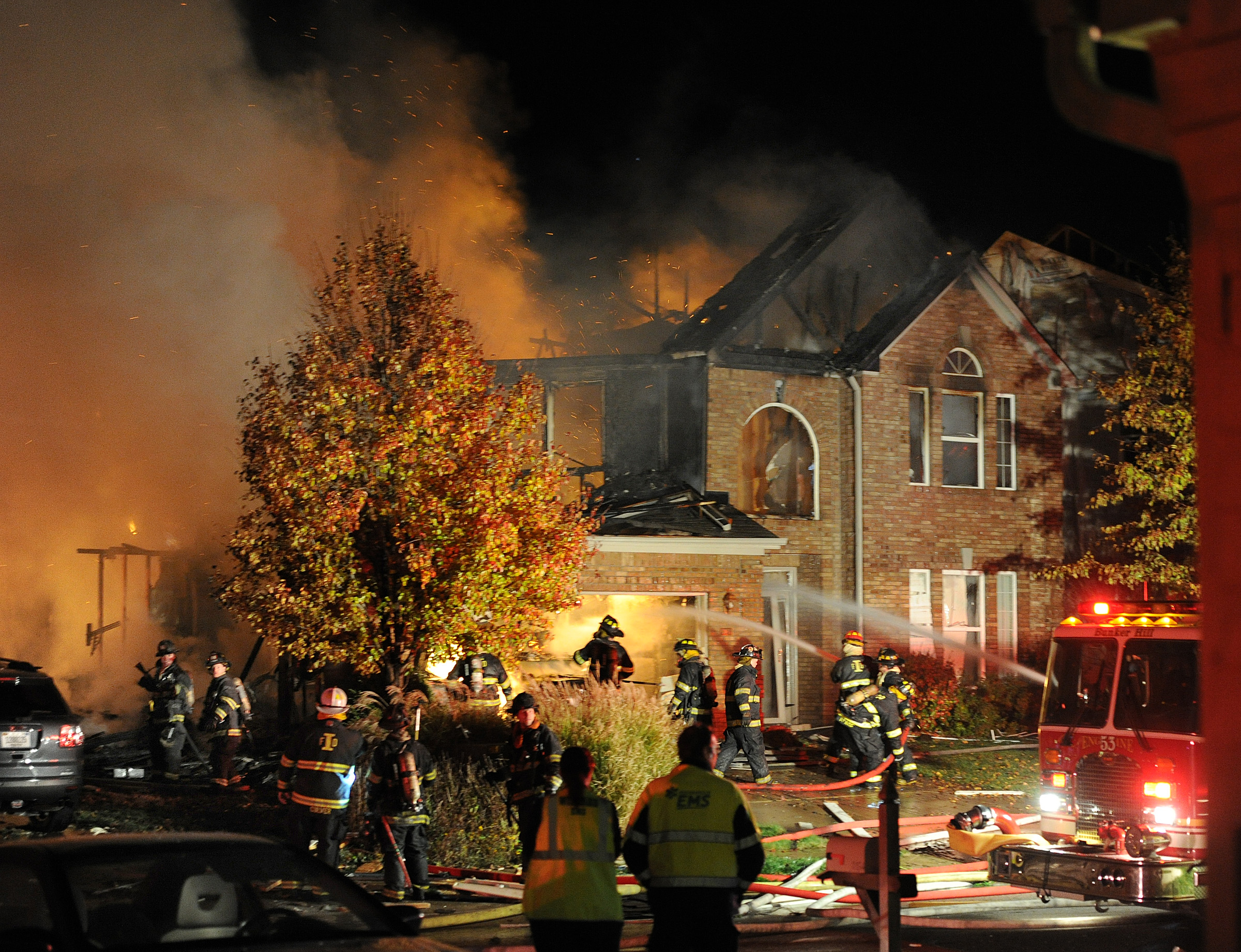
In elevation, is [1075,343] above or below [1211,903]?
above

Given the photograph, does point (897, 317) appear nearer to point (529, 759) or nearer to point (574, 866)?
point (529, 759)

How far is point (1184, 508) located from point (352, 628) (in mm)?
12488

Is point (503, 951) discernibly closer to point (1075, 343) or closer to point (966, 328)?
point (966, 328)

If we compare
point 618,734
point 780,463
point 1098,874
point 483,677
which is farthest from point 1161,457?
point 1098,874

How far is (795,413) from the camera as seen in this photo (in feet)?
61.6

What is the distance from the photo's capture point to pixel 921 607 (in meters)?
19.4

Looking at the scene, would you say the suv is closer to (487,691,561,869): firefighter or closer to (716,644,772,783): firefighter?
(487,691,561,869): firefighter

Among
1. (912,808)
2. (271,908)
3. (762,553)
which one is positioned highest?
(762,553)

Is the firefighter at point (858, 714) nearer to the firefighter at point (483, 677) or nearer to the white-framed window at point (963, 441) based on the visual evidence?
the firefighter at point (483, 677)

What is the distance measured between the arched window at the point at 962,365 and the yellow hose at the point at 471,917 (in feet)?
44.5

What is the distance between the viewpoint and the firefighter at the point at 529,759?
29.5ft

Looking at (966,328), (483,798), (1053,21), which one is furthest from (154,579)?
(1053,21)

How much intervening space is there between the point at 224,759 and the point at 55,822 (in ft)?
7.88

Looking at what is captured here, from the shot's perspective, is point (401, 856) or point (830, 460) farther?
point (830, 460)
